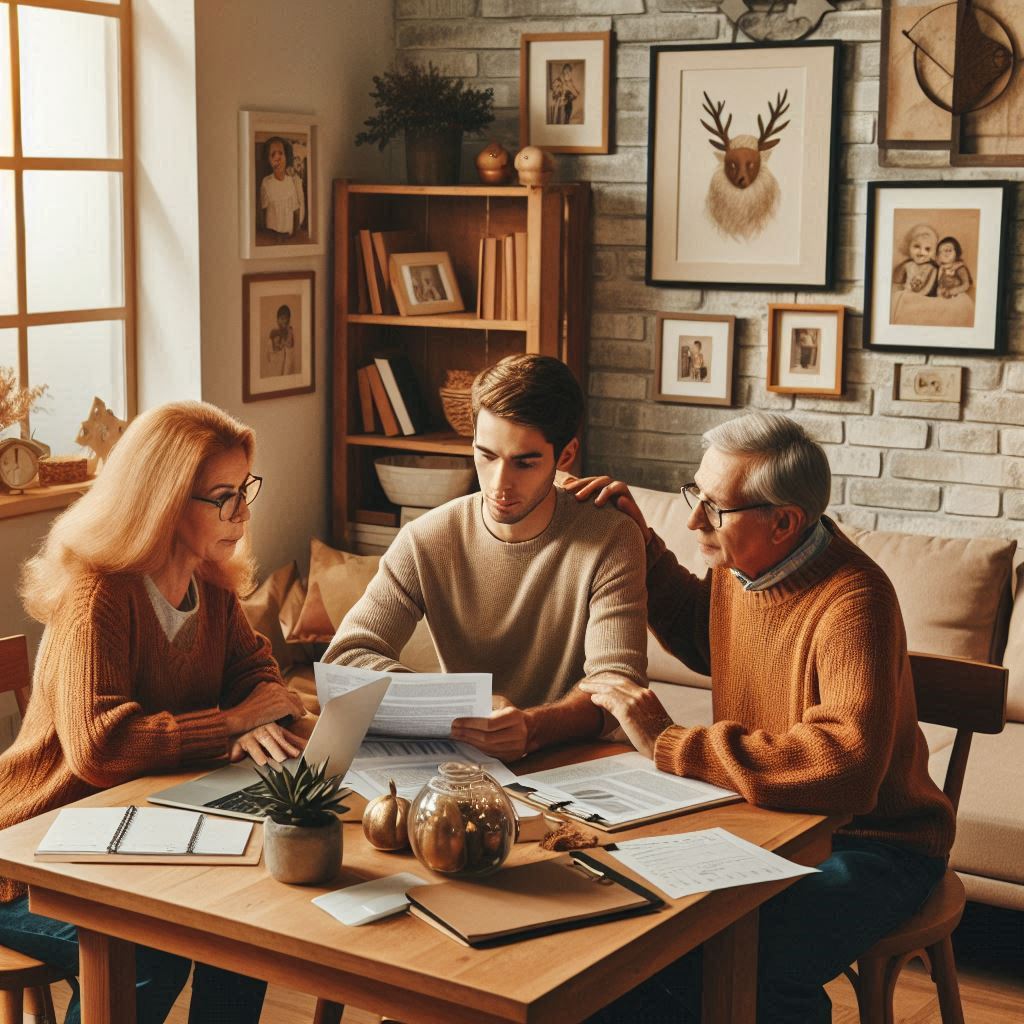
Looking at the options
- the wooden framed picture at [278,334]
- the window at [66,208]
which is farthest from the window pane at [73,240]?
the wooden framed picture at [278,334]

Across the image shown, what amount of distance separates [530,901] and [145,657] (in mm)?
812

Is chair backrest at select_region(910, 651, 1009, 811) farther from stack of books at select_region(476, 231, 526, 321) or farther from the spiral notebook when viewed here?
stack of books at select_region(476, 231, 526, 321)

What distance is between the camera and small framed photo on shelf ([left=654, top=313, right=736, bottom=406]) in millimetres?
4215

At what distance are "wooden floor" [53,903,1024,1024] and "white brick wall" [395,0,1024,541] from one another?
108cm

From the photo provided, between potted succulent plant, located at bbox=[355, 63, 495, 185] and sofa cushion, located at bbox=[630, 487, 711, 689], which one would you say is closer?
sofa cushion, located at bbox=[630, 487, 711, 689]

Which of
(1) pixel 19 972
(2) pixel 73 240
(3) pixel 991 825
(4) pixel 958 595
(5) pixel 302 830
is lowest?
(3) pixel 991 825

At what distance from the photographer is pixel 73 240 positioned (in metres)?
3.91

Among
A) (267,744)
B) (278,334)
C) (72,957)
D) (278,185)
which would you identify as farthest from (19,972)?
(278,185)

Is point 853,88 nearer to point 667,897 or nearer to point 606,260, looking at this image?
point 606,260

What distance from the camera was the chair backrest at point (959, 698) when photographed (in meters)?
2.39

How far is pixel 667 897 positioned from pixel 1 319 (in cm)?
260

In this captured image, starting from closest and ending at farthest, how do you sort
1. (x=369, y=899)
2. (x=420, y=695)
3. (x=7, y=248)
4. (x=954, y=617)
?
(x=369, y=899) → (x=420, y=695) → (x=954, y=617) → (x=7, y=248)

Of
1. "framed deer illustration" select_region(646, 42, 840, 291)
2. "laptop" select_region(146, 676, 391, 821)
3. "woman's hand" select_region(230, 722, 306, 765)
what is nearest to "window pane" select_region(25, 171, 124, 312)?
"framed deer illustration" select_region(646, 42, 840, 291)

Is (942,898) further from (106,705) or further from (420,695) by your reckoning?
(106,705)
